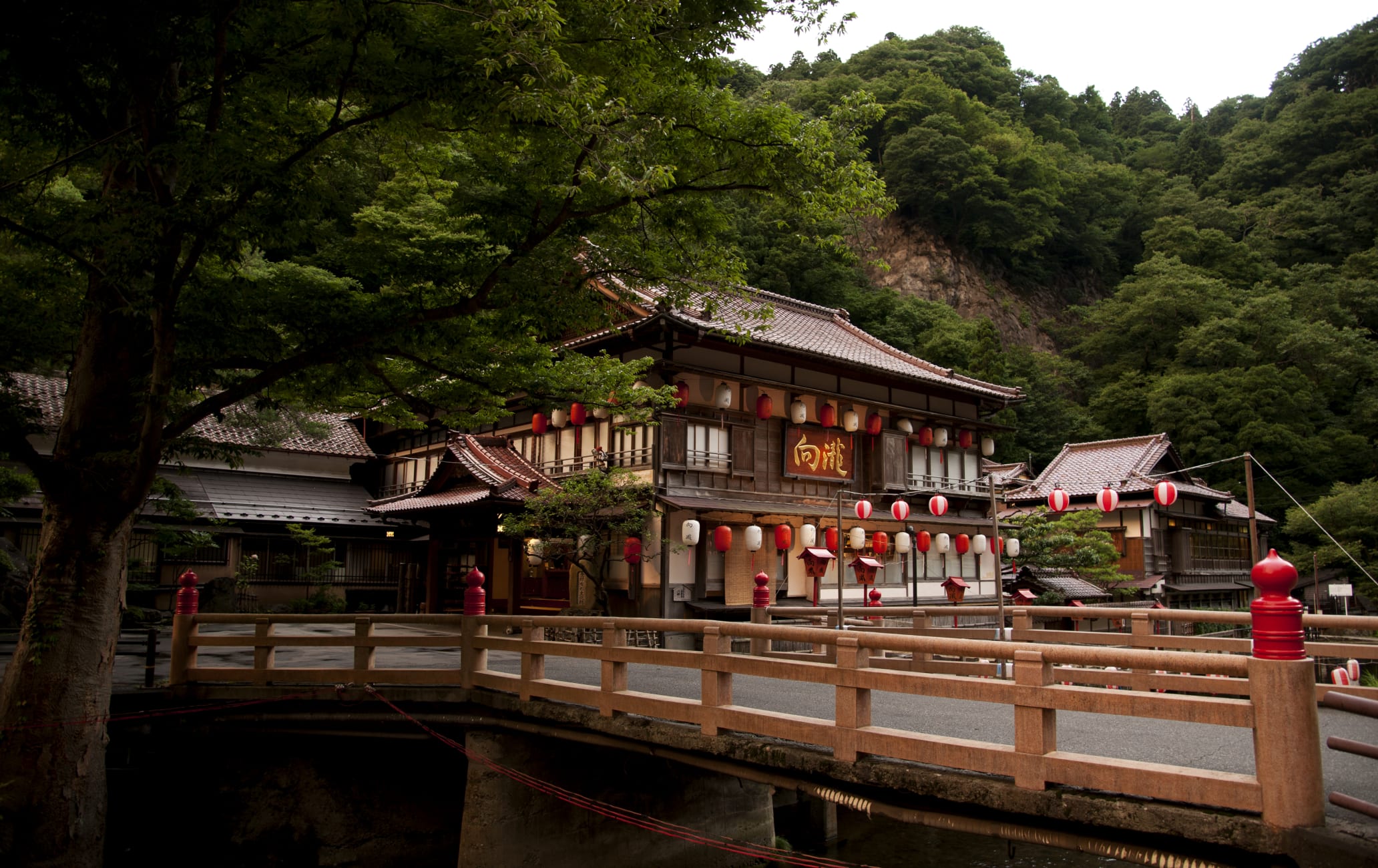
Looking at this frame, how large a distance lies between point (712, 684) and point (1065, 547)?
24.9 m

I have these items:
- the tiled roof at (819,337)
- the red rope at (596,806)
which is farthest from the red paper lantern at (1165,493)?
the red rope at (596,806)

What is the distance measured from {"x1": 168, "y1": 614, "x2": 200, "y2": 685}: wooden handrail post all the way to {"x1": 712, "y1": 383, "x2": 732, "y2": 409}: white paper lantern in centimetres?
1319

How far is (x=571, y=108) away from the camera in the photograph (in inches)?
308

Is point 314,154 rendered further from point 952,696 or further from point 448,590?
point 448,590

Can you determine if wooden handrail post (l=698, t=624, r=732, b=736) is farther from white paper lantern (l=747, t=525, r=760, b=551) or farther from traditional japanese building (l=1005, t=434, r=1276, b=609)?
traditional japanese building (l=1005, t=434, r=1276, b=609)

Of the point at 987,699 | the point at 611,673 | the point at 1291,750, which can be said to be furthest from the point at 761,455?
the point at 1291,750

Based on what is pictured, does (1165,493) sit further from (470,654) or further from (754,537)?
(470,654)

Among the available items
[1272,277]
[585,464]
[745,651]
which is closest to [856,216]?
[745,651]

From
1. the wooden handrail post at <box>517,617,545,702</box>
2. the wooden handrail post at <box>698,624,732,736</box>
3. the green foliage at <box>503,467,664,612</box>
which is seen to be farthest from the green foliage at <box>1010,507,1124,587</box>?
the wooden handrail post at <box>698,624,732,736</box>

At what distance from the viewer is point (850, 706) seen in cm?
657

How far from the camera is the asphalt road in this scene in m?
6.26

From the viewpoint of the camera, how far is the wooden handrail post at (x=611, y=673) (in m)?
8.55

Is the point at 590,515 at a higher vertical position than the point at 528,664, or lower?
higher

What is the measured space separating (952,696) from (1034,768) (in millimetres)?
715
